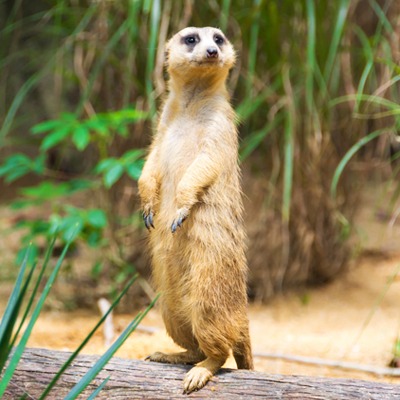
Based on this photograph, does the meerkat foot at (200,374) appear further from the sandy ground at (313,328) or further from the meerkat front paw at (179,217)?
the sandy ground at (313,328)

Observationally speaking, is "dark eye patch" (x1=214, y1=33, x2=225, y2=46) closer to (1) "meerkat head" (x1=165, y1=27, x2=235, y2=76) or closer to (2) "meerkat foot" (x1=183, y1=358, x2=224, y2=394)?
(1) "meerkat head" (x1=165, y1=27, x2=235, y2=76)

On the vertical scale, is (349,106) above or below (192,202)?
above

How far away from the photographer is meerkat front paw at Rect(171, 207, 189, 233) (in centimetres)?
261

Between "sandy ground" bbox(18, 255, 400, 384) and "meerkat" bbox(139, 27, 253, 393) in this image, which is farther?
"sandy ground" bbox(18, 255, 400, 384)

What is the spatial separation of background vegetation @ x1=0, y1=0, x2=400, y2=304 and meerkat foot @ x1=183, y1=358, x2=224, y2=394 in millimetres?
1702

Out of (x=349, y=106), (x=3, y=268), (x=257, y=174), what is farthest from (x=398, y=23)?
(x=3, y=268)

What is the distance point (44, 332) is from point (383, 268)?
281 centimetres

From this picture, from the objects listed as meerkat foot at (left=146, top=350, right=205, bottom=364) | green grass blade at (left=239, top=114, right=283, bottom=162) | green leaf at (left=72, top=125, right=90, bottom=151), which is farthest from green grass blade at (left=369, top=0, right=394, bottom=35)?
meerkat foot at (left=146, top=350, right=205, bottom=364)

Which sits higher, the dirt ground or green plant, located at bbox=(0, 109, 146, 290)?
green plant, located at bbox=(0, 109, 146, 290)

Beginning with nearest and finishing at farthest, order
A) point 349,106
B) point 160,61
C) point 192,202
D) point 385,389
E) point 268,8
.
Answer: point 385,389
point 192,202
point 160,61
point 268,8
point 349,106

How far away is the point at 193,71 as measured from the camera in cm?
285

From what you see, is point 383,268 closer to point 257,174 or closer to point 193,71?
point 257,174

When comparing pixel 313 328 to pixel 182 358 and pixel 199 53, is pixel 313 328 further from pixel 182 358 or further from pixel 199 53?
pixel 199 53

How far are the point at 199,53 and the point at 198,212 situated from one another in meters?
0.65
